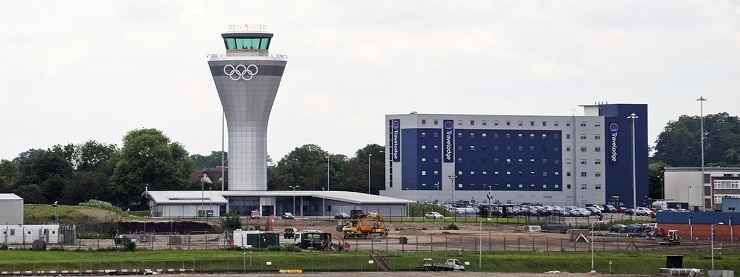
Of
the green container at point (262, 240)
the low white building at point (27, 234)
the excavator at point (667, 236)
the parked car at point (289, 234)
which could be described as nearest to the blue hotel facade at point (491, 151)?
the excavator at point (667, 236)

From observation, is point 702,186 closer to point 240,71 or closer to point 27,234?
point 240,71

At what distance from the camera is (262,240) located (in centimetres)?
11150

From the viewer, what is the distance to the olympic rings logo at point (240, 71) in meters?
165

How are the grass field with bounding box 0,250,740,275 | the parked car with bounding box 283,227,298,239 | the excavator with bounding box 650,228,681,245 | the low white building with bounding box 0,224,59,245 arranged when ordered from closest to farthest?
1. the grass field with bounding box 0,250,740,275
2. the low white building with bounding box 0,224,59,245
3. the excavator with bounding box 650,228,681,245
4. the parked car with bounding box 283,227,298,239

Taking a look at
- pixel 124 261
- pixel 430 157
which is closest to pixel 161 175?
pixel 430 157

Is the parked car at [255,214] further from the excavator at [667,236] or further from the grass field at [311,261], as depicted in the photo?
the grass field at [311,261]

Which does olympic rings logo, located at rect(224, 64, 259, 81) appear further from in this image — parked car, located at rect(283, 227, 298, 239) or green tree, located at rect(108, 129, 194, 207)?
parked car, located at rect(283, 227, 298, 239)

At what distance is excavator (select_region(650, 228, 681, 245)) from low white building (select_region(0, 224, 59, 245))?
5036cm

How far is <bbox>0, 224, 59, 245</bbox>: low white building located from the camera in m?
116

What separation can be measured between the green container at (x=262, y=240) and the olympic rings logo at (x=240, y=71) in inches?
2155

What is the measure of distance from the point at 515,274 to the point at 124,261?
26707 millimetres

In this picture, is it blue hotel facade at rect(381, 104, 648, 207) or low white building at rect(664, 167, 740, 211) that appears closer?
low white building at rect(664, 167, 740, 211)

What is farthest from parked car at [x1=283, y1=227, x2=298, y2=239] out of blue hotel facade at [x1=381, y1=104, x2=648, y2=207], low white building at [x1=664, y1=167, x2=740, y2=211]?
blue hotel facade at [x1=381, y1=104, x2=648, y2=207]

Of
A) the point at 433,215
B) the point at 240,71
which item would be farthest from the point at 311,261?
the point at 240,71
